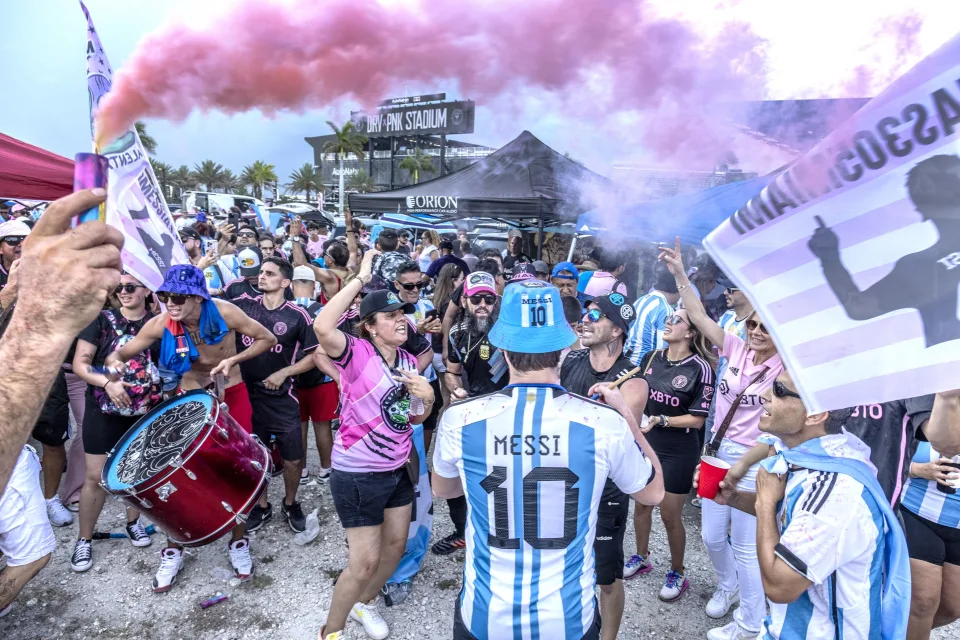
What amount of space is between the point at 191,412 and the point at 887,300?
3870mm

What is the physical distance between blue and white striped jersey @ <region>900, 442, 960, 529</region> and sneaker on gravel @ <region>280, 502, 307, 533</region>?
13.9ft

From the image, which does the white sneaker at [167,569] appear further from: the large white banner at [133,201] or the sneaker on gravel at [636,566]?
the sneaker on gravel at [636,566]

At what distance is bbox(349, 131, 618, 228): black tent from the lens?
8984mm

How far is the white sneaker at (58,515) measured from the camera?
478 centimetres

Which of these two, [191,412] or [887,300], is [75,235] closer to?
[887,300]

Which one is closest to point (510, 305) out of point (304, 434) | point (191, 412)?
point (191, 412)

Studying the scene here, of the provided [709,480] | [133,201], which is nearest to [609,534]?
[709,480]

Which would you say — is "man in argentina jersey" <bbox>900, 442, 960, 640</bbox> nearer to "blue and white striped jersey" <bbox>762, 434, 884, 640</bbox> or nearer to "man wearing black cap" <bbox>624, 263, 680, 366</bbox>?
"blue and white striped jersey" <bbox>762, 434, 884, 640</bbox>

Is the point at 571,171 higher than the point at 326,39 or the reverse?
higher

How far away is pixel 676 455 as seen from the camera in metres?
3.95

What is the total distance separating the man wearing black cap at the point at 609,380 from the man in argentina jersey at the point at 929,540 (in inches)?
55.1

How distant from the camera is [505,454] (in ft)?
7.36

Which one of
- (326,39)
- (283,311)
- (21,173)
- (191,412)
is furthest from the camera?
(283,311)

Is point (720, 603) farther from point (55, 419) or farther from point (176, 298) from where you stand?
point (55, 419)
